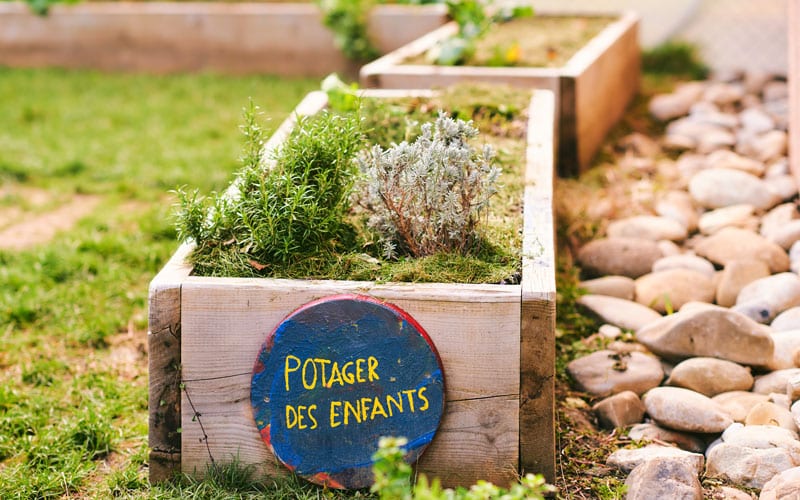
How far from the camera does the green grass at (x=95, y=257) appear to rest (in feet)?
8.35

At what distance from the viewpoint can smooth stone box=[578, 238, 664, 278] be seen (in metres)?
3.65

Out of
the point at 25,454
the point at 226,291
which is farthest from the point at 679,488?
the point at 25,454

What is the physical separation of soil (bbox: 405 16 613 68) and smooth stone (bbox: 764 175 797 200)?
136 centimetres

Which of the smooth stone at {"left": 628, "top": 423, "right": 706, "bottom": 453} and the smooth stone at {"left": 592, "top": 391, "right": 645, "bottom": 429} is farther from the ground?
the smooth stone at {"left": 592, "top": 391, "right": 645, "bottom": 429}

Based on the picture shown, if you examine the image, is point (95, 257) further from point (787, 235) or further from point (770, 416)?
point (787, 235)

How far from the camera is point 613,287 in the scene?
346cm

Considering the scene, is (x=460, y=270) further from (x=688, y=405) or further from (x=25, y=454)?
(x=25, y=454)

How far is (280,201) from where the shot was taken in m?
2.44

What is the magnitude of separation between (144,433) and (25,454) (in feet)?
1.09

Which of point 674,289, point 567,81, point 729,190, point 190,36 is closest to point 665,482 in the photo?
point 674,289

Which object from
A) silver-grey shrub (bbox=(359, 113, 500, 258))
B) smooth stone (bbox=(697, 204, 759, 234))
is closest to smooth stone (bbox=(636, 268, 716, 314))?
smooth stone (bbox=(697, 204, 759, 234))

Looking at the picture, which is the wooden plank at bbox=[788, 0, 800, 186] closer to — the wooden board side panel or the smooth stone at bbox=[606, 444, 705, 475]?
the wooden board side panel

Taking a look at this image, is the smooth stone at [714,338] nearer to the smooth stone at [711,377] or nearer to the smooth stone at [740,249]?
the smooth stone at [711,377]

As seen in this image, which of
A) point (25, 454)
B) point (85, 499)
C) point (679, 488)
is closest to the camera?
point (679, 488)
